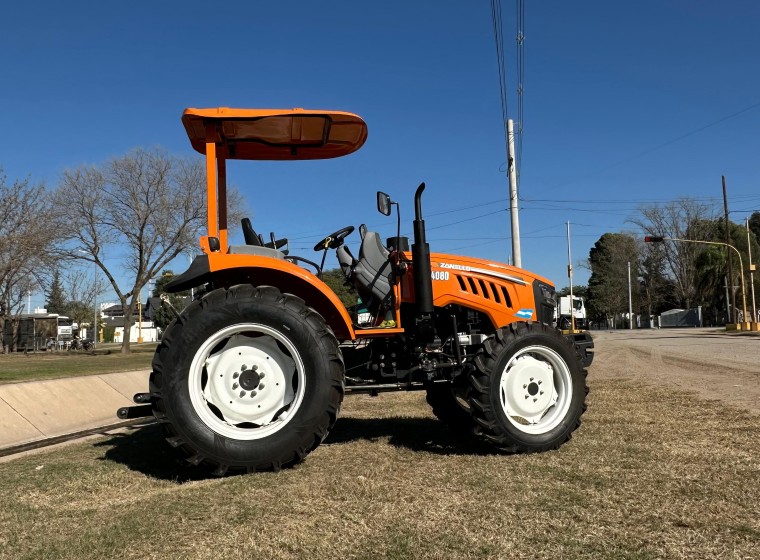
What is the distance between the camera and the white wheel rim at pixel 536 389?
15.7ft

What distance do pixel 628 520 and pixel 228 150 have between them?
4.28 metres

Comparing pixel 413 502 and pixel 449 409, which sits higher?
pixel 449 409

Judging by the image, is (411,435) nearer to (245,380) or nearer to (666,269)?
(245,380)

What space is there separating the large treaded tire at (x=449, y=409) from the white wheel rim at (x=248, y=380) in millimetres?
1565

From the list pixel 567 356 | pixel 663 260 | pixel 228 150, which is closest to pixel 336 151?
pixel 228 150

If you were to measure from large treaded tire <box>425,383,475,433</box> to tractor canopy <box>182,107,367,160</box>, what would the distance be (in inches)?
93.7

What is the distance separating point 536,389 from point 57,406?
5705 mm

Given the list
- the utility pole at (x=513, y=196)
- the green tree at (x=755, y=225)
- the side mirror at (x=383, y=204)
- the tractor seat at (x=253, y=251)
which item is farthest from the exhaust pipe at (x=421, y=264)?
the green tree at (x=755, y=225)

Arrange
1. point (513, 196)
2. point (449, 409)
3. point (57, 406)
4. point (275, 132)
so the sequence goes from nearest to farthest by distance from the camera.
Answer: point (275, 132) < point (449, 409) < point (57, 406) < point (513, 196)

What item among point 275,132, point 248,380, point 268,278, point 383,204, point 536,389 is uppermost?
point 275,132

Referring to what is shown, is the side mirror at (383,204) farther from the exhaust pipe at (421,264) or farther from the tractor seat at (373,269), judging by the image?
the tractor seat at (373,269)

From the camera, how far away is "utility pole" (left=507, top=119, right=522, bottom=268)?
16.2m

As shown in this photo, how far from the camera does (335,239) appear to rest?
→ 5.37 metres

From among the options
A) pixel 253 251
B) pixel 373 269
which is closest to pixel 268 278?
pixel 253 251
